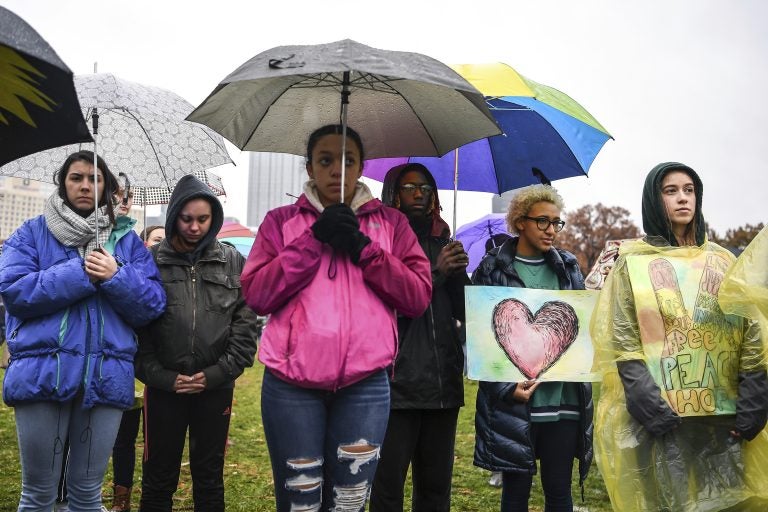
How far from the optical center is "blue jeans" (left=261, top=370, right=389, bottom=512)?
2.95 metres

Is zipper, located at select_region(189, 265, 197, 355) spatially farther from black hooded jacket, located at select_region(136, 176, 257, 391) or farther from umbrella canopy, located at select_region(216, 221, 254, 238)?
umbrella canopy, located at select_region(216, 221, 254, 238)

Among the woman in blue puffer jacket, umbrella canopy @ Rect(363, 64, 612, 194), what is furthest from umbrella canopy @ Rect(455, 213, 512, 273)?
the woman in blue puffer jacket

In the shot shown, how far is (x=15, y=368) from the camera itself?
341 centimetres

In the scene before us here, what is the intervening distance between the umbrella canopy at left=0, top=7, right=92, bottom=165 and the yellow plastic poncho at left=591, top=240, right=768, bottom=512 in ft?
8.69

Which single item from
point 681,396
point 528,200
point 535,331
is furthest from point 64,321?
point 681,396

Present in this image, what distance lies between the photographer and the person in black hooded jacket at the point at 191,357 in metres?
4.03

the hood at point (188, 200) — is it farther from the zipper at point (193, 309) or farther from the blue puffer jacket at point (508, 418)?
the blue puffer jacket at point (508, 418)

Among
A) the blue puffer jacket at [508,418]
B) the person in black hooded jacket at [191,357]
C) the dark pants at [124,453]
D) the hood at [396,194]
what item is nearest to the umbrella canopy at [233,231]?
the dark pants at [124,453]

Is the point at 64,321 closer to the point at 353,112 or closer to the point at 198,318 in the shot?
the point at 198,318

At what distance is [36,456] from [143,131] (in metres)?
2.22

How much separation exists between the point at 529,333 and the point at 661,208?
964 millimetres

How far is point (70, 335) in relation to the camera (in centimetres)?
350

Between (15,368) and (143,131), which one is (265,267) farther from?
(143,131)

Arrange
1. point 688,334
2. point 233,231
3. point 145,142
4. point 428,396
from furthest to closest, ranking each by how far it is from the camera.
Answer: point 233,231, point 145,142, point 428,396, point 688,334
